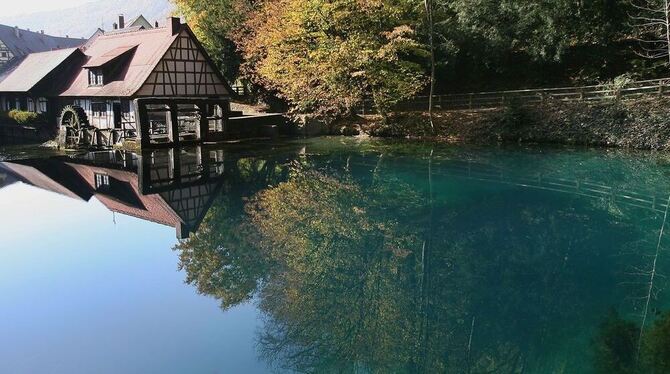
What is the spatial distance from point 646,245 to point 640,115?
46.0ft

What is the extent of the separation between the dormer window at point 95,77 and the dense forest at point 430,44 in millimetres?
8032

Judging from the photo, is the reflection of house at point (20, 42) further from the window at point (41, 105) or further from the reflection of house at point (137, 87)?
the reflection of house at point (137, 87)

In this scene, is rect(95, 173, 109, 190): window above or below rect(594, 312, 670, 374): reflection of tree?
above

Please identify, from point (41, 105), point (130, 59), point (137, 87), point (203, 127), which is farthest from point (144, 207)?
point (41, 105)

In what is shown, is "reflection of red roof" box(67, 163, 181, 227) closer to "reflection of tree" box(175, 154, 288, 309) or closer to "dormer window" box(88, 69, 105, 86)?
"reflection of tree" box(175, 154, 288, 309)


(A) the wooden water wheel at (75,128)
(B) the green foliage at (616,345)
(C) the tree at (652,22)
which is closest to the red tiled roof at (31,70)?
(A) the wooden water wheel at (75,128)

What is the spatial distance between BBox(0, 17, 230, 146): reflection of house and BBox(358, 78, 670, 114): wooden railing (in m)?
9.50

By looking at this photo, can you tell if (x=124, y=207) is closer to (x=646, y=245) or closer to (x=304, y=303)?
(x=304, y=303)

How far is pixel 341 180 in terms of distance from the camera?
1734 cm

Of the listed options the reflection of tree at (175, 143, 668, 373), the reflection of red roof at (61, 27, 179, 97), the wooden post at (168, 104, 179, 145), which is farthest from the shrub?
the reflection of tree at (175, 143, 668, 373)

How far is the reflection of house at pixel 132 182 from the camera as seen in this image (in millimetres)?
14117

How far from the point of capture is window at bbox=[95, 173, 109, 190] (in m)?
A: 17.3

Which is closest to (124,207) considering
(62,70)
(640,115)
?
(640,115)

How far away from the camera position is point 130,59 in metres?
29.7
